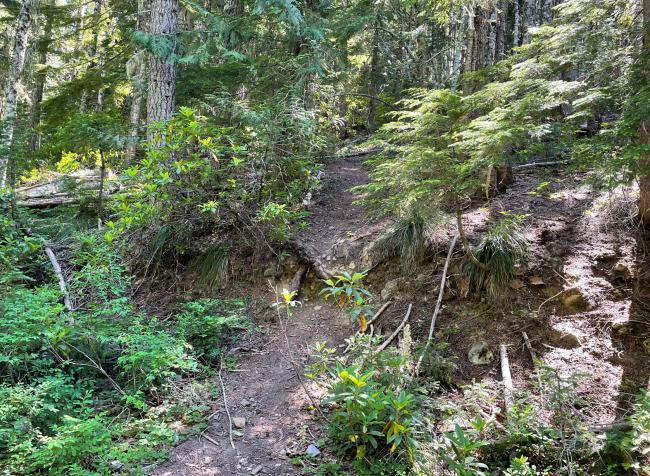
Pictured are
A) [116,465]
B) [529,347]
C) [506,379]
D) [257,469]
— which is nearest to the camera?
[116,465]

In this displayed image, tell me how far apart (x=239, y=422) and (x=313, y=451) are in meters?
0.93

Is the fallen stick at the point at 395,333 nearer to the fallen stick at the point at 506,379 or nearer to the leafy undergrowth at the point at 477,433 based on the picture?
the leafy undergrowth at the point at 477,433

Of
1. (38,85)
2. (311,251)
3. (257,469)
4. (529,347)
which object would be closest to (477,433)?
(529,347)

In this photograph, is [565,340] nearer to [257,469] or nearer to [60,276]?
[257,469]

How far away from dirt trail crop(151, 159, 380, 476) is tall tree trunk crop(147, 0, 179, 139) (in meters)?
3.79

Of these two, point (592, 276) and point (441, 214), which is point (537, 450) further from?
point (441, 214)

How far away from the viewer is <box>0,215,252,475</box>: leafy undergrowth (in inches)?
125

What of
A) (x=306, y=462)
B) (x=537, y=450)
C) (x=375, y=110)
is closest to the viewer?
(x=537, y=450)

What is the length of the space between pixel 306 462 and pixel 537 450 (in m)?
2.00

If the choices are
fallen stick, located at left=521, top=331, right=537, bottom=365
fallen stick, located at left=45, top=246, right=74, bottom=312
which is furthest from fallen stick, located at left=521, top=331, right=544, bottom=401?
fallen stick, located at left=45, top=246, right=74, bottom=312

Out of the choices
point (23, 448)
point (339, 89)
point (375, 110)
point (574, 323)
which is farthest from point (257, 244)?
point (375, 110)

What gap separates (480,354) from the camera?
14.7 feet

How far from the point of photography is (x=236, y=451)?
147 inches

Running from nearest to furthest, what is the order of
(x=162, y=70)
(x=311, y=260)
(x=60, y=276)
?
1. (x=60, y=276)
2. (x=311, y=260)
3. (x=162, y=70)
